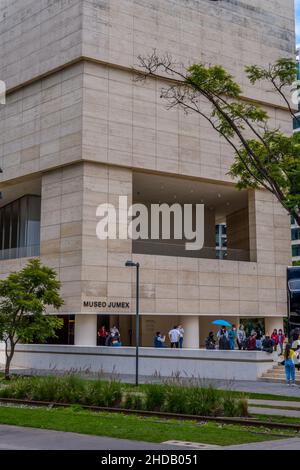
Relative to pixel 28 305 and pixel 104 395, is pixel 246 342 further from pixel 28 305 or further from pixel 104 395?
pixel 104 395

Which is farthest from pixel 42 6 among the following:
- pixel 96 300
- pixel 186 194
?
pixel 96 300

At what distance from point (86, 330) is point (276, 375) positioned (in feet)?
48.6

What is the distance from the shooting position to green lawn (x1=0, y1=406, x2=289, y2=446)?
1334 cm

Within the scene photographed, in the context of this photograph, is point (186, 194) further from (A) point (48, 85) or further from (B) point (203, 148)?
(A) point (48, 85)

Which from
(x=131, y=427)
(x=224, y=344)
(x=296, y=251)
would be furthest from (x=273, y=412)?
(x=296, y=251)

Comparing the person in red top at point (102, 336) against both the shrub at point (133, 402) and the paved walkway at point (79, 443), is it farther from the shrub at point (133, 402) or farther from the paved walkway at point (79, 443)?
the paved walkway at point (79, 443)

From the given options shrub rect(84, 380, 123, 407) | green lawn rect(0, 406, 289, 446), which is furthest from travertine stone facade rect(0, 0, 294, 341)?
green lawn rect(0, 406, 289, 446)

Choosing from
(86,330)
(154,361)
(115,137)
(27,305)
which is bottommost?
Result: (154,361)

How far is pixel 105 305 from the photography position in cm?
4012

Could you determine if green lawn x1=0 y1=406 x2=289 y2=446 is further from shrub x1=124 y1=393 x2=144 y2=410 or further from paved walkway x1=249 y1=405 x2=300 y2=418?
paved walkway x1=249 y1=405 x2=300 y2=418

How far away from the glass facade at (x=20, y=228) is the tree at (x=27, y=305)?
12.0m

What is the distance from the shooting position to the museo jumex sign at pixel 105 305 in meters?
39.5

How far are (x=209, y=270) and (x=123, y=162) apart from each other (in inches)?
400

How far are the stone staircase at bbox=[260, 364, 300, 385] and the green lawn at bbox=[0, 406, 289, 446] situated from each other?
1273cm
